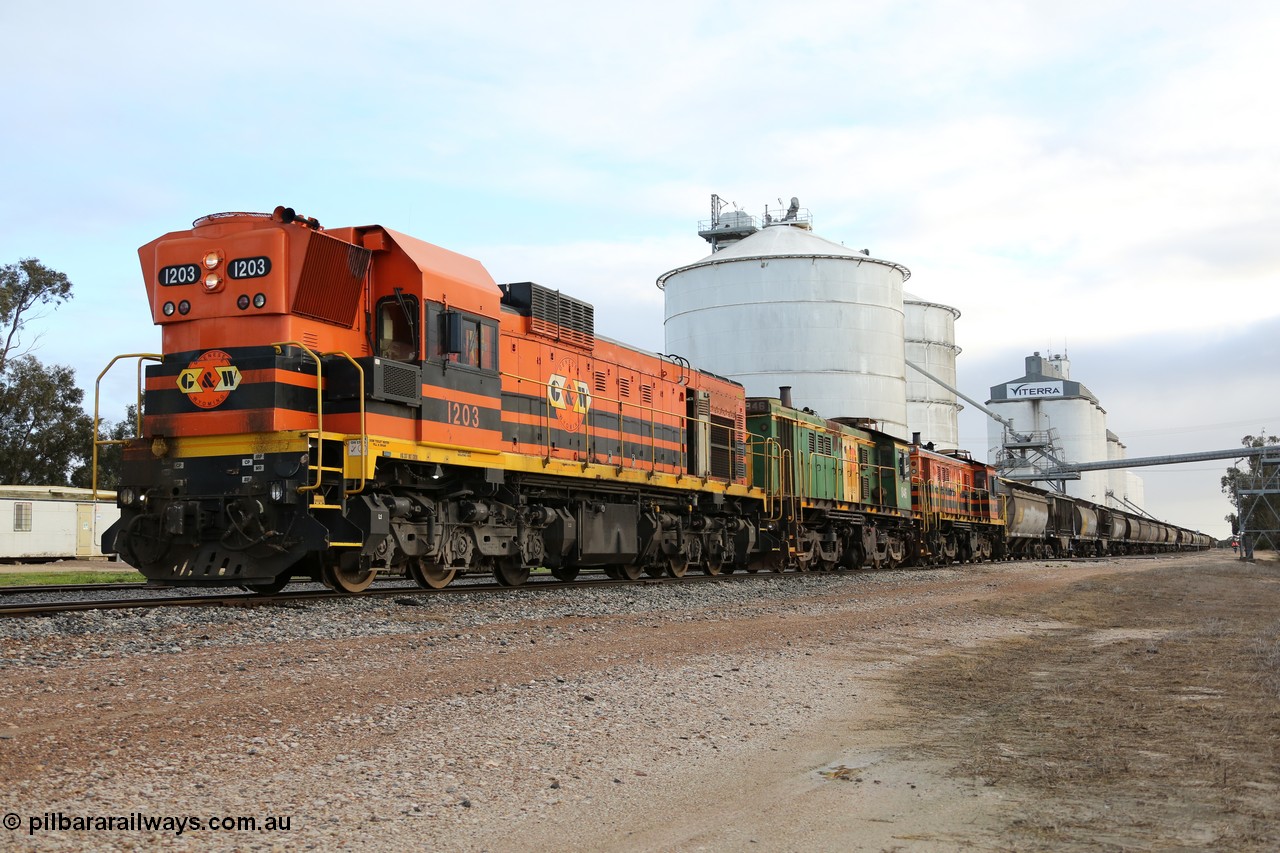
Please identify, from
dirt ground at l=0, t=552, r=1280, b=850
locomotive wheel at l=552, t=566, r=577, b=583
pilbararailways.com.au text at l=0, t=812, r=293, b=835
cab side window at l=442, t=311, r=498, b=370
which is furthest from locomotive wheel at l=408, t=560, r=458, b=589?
pilbararailways.com.au text at l=0, t=812, r=293, b=835

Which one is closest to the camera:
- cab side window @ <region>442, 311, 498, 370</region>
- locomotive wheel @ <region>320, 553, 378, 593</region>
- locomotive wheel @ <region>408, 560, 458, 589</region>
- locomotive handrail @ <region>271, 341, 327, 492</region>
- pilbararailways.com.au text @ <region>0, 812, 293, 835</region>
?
pilbararailways.com.au text @ <region>0, 812, 293, 835</region>

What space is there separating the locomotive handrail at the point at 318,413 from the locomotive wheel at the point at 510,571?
433cm

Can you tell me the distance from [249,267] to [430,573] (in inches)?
179

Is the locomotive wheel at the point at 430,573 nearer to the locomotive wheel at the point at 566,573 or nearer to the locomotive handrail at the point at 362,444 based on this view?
the locomotive handrail at the point at 362,444

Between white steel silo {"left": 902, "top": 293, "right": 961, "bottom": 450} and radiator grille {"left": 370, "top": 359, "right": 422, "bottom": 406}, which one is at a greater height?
white steel silo {"left": 902, "top": 293, "right": 961, "bottom": 450}

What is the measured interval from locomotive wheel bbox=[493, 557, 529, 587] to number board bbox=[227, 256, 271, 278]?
5499mm

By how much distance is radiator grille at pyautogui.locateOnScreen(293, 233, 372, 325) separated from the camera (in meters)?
12.3

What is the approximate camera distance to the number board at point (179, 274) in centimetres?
1265

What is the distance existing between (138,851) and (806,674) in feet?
18.5

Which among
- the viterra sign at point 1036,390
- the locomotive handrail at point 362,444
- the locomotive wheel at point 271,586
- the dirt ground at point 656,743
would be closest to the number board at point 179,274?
the locomotive handrail at point 362,444

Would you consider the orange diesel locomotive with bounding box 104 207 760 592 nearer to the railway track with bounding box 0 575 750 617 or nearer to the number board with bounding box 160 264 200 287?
the number board with bounding box 160 264 200 287

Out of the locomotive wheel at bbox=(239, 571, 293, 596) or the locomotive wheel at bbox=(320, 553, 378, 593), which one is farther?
the locomotive wheel at bbox=(239, 571, 293, 596)

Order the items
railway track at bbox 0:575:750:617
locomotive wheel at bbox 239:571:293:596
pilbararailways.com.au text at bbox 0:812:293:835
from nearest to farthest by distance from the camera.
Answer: pilbararailways.com.au text at bbox 0:812:293:835
railway track at bbox 0:575:750:617
locomotive wheel at bbox 239:571:293:596

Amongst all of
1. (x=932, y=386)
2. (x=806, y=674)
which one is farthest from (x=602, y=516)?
(x=932, y=386)
